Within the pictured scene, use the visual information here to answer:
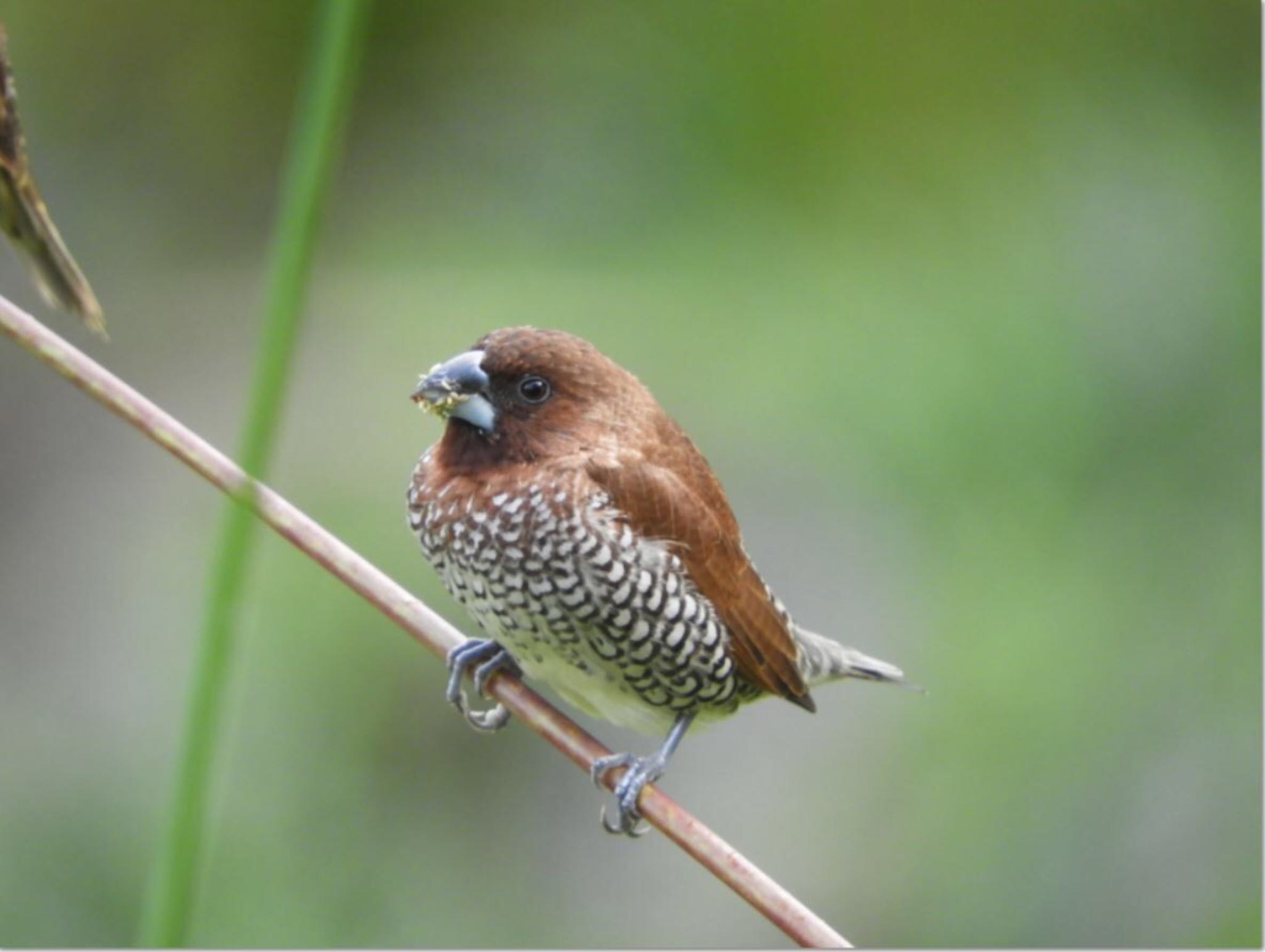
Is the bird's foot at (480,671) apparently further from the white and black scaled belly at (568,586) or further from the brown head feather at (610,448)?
the brown head feather at (610,448)

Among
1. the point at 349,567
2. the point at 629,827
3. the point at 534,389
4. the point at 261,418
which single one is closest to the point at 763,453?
the point at 629,827

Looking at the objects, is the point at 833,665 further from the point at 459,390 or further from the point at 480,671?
the point at 459,390

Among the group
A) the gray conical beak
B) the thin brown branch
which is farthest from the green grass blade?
the gray conical beak

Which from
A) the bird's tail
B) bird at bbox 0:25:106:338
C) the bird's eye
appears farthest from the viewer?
the bird's tail

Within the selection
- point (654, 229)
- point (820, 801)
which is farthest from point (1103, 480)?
point (654, 229)

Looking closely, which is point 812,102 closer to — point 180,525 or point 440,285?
point 440,285

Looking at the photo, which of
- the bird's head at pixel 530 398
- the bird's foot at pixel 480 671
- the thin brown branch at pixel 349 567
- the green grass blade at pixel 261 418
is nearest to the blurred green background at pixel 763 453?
the bird's foot at pixel 480 671

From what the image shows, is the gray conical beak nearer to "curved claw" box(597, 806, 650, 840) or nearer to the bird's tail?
"curved claw" box(597, 806, 650, 840)
